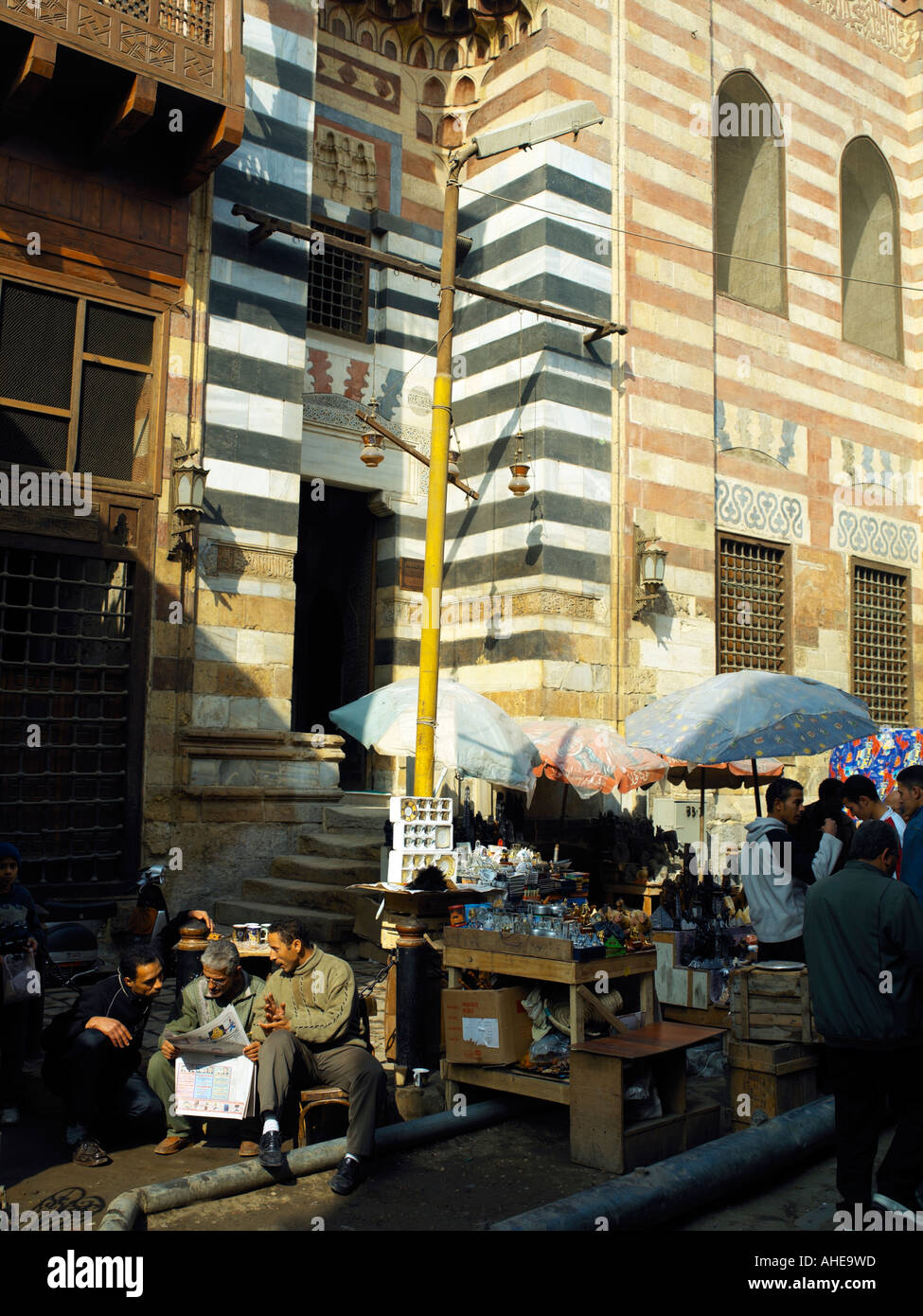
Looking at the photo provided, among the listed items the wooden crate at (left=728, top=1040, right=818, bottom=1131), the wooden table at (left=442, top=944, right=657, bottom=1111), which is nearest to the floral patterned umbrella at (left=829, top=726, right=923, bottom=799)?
the wooden crate at (left=728, top=1040, right=818, bottom=1131)

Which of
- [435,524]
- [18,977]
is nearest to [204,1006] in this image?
[18,977]

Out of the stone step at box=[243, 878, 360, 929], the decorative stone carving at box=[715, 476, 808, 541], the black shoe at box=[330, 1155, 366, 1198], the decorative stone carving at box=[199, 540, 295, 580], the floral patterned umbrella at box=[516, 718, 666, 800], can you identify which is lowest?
the black shoe at box=[330, 1155, 366, 1198]

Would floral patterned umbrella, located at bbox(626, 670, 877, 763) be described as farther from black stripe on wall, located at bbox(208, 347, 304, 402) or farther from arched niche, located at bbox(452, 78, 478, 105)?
arched niche, located at bbox(452, 78, 478, 105)

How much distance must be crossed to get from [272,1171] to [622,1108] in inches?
70.0

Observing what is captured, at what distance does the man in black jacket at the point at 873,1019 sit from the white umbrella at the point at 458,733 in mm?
5382

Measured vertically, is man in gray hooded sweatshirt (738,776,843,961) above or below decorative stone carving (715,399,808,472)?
below

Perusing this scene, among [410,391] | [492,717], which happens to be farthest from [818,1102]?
[410,391]

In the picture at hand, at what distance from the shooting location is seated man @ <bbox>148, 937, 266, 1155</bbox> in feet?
19.4

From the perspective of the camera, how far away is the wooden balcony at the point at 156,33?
395 inches

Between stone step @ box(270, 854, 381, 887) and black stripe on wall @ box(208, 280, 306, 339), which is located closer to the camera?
stone step @ box(270, 854, 381, 887)

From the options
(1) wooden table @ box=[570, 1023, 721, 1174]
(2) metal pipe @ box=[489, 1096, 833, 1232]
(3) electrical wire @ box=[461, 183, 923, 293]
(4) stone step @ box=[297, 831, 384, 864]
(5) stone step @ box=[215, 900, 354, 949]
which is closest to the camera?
(2) metal pipe @ box=[489, 1096, 833, 1232]

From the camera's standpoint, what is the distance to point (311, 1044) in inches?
236

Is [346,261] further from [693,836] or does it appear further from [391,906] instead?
[391,906]

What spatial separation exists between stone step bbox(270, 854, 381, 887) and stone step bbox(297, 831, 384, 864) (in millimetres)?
82
